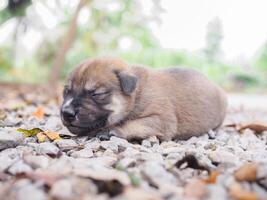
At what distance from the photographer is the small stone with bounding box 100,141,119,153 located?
11.5 feet

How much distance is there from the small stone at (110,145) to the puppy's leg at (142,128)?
0.42 meters

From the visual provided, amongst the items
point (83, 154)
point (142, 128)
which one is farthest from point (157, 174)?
point (142, 128)

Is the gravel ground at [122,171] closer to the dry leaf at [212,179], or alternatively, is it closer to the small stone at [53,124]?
the dry leaf at [212,179]

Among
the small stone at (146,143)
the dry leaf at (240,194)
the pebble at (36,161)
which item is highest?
the dry leaf at (240,194)

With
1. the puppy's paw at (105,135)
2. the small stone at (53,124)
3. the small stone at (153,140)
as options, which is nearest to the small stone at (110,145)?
the puppy's paw at (105,135)

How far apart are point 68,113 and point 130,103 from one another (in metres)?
0.62

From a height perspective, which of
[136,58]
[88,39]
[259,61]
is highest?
[88,39]

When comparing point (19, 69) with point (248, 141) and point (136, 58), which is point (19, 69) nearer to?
point (136, 58)

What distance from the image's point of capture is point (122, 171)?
266 cm

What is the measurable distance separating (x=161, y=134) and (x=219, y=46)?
1410cm

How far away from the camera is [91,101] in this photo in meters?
4.09

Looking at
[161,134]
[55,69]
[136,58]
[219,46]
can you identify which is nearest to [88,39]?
[136,58]

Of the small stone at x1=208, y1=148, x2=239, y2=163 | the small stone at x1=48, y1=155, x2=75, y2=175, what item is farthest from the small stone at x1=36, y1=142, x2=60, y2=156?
the small stone at x1=208, y1=148, x2=239, y2=163

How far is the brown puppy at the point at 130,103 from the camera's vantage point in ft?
13.4
